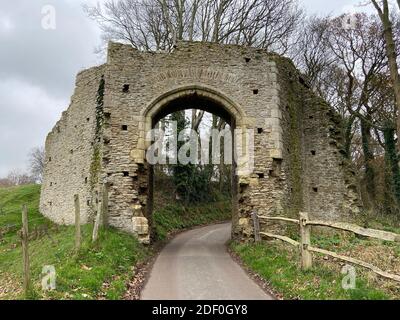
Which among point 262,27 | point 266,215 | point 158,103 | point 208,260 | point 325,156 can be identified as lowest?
point 208,260

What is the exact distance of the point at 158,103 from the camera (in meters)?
13.4

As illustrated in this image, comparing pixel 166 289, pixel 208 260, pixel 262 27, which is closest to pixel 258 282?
pixel 166 289

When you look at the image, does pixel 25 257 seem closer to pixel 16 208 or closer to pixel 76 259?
pixel 76 259

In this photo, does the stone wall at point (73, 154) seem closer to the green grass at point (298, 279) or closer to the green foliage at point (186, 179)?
the green grass at point (298, 279)

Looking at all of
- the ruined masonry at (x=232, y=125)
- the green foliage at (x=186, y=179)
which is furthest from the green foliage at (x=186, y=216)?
the ruined masonry at (x=232, y=125)

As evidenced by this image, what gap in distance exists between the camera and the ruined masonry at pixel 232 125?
12.9 meters

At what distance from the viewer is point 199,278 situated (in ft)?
28.2

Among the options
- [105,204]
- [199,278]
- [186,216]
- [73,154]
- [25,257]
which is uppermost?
[73,154]

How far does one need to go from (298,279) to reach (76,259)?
470 centimetres

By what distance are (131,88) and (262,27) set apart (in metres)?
14.5

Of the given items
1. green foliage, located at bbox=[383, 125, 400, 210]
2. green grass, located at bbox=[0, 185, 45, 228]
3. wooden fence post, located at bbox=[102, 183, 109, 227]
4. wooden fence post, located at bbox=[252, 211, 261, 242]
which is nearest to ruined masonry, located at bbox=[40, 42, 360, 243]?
wooden fence post, located at bbox=[102, 183, 109, 227]

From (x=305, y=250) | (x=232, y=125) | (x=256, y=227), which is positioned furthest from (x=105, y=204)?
(x=305, y=250)
